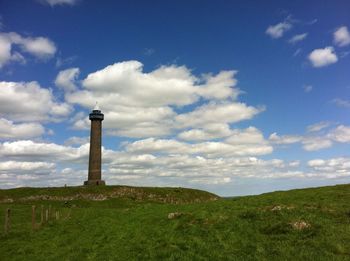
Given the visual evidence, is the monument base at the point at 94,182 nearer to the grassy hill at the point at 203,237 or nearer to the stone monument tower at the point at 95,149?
the stone monument tower at the point at 95,149

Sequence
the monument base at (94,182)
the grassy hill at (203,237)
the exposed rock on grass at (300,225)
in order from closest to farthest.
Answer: the grassy hill at (203,237) → the exposed rock on grass at (300,225) → the monument base at (94,182)

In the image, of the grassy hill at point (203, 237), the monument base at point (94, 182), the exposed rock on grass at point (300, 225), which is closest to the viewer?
the grassy hill at point (203, 237)

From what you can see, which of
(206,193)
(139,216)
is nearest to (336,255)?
(139,216)

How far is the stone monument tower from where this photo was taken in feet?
285

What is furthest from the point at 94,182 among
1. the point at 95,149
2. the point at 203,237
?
the point at 203,237

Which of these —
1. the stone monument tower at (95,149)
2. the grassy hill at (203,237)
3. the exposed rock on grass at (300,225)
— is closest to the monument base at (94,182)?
the stone monument tower at (95,149)

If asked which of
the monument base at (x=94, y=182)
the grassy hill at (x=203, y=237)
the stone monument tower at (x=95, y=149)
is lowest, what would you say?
the grassy hill at (x=203, y=237)

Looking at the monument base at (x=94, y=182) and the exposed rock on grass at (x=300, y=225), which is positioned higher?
the monument base at (x=94, y=182)

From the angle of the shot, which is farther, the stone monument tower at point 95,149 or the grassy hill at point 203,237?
the stone monument tower at point 95,149

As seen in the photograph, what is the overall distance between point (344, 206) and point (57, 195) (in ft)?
194

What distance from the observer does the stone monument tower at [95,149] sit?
86812 millimetres

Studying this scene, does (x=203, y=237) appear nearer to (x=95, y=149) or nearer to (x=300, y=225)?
(x=300, y=225)

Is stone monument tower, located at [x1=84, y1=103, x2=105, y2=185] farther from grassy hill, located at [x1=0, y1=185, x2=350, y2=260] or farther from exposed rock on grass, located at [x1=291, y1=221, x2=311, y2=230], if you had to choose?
exposed rock on grass, located at [x1=291, y1=221, x2=311, y2=230]

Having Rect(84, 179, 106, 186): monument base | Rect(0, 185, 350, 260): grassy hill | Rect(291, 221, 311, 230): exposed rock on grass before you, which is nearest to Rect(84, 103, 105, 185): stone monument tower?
Rect(84, 179, 106, 186): monument base
